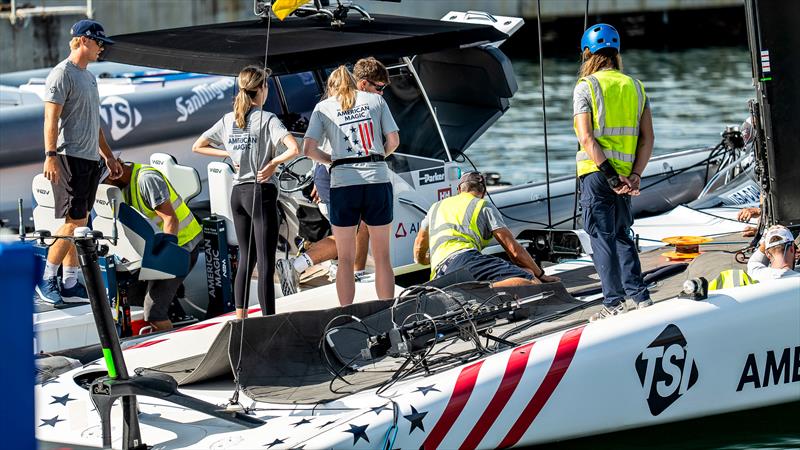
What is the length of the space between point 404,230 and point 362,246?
1.49ft

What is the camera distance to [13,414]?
317 cm

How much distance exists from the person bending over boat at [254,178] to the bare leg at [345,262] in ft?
1.30

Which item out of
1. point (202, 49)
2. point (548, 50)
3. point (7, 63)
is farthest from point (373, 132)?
point (548, 50)

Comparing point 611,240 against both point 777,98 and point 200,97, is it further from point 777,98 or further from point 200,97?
point 200,97

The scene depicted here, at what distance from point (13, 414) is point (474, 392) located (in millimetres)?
3218

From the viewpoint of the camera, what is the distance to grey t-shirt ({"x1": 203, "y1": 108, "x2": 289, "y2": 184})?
7.57 metres

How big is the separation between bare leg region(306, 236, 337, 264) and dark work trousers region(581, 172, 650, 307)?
2737 mm

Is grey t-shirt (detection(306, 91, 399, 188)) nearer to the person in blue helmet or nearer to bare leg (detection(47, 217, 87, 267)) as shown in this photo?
the person in blue helmet

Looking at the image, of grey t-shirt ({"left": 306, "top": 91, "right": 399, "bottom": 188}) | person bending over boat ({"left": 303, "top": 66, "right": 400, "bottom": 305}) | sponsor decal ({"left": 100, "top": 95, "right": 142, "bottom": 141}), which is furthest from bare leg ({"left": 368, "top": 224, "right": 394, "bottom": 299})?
sponsor decal ({"left": 100, "top": 95, "right": 142, "bottom": 141})

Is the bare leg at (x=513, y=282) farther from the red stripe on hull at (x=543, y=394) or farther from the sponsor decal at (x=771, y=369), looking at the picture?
the sponsor decal at (x=771, y=369)

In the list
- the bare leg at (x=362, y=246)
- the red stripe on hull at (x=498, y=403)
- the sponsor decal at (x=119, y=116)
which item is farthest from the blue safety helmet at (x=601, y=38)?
the sponsor decal at (x=119, y=116)

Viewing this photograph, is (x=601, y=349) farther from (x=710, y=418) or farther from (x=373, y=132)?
(x=373, y=132)

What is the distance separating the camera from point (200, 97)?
15.3 metres

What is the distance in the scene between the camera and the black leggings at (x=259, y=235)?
755 centimetres
